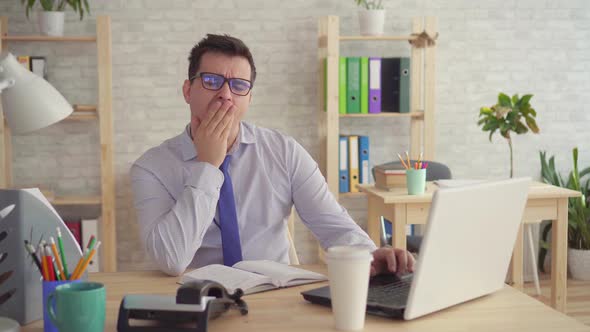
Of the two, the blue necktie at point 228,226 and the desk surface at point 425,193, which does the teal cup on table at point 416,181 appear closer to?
the desk surface at point 425,193

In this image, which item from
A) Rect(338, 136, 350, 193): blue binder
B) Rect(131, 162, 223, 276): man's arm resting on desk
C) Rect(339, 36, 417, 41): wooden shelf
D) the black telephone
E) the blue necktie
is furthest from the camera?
Rect(338, 136, 350, 193): blue binder

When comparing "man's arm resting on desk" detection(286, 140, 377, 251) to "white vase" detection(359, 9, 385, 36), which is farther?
"white vase" detection(359, 9, 385, 36)

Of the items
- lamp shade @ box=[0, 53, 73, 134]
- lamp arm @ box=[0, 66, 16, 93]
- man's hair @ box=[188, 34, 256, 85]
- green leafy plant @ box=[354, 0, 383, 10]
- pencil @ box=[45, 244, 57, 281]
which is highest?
green leafy plant @ box=[354, 0, 383, 10]

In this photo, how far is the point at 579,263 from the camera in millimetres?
4469

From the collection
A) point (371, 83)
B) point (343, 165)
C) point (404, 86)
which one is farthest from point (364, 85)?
point (343, 165)

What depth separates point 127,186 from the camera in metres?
4.31

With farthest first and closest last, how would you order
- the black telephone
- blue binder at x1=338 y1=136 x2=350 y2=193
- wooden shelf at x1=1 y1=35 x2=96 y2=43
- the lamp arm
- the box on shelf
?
1. blue binder at x1=338 y1=136 x2=350 y2=193
2. wooden shelf at x1=1 y1=35 x2=96 y2=43
3. the box on shelf
4. the black telephone
5. the lamp arm

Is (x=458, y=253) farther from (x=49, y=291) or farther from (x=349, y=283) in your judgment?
(x=49, y=291)

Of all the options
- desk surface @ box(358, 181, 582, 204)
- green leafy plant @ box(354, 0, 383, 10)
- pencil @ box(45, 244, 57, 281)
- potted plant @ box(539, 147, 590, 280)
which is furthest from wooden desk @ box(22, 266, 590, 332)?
potted plant @ box(539, 147, 590, 280)

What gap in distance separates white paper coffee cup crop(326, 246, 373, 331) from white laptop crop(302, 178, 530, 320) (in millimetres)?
87

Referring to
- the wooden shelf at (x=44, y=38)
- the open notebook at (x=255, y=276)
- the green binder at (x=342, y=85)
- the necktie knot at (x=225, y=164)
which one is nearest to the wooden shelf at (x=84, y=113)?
the wooden shelf at (x=44, y=38)

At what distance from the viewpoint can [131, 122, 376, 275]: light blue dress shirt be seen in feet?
6.18

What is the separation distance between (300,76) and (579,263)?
80.9 inches

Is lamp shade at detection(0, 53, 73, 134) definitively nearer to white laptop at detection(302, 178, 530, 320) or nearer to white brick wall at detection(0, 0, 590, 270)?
Answer: white laptop at detection(302, 178, 530, 320)
